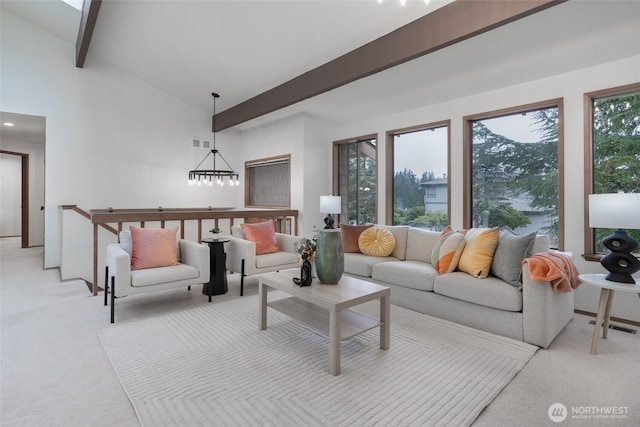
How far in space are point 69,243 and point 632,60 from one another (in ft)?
23.6

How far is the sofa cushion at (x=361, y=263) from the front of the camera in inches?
153

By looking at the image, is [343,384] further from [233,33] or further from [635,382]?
[233,33]

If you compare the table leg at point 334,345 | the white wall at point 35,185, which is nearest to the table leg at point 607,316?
the table leg at point 334,345

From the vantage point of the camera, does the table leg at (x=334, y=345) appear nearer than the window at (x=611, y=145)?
Yes

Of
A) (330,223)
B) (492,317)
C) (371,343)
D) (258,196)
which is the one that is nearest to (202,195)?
(258,196)

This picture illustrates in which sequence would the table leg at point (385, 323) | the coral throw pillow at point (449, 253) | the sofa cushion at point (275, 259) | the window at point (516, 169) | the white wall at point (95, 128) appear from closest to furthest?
the table leg at point (385, 323)
the coral throw pillow at point (449, 253)
the window at point (516, 169)
the sofa cushion at point (275, 259)
the white wall at point (95, 128)

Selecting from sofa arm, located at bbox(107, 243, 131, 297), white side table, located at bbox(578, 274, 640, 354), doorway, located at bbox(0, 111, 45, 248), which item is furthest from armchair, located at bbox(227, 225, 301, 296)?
doorway, located at bbox(0, 111, 45, 248)

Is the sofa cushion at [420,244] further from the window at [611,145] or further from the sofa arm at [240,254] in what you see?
the sofa arm at [240,254]

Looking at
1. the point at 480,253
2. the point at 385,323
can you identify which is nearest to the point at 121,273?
the point at 385,323

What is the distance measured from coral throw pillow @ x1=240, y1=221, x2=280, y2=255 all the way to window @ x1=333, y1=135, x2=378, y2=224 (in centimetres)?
190

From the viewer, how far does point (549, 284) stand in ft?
8.46

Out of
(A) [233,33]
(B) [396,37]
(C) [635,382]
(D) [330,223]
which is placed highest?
(A) [233,33]

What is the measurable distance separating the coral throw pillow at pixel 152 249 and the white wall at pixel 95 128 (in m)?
2.86

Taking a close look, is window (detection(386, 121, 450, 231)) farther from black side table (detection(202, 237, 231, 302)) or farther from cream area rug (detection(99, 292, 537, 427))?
black side table (detection(202, 237, 231, 302))
